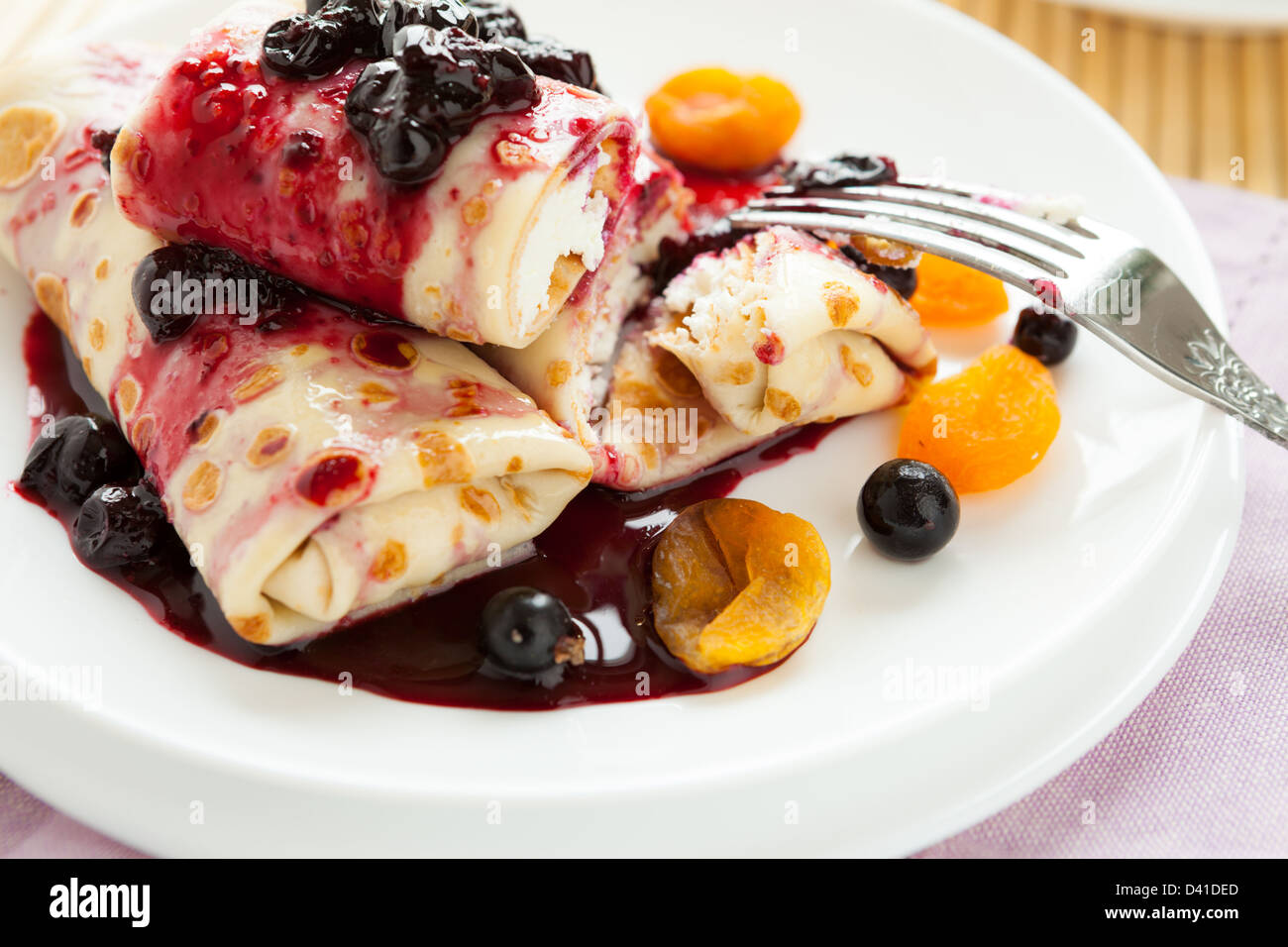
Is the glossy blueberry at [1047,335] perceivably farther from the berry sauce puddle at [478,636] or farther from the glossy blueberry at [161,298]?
the glossy blueberry at [161,298]

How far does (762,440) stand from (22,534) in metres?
2.02

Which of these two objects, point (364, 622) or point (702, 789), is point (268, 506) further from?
point (702, 789)

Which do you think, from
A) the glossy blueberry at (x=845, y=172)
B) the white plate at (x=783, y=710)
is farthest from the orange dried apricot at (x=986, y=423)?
the glossy blueberry at (x=845, y=172)

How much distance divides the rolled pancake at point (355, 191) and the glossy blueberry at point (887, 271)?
0.92 m

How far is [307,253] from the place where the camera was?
3.13 meters

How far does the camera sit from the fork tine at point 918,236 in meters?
3.46

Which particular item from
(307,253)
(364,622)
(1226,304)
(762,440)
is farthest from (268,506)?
(1226,304)

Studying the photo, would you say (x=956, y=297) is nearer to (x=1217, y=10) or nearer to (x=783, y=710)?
(x=783, y=710)

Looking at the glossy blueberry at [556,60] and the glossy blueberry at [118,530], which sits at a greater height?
the glossy blueberry at [556,60]

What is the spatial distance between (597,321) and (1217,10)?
3.07 m

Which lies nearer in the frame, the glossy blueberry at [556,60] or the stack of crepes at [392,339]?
the stack of crepes at [392,339]

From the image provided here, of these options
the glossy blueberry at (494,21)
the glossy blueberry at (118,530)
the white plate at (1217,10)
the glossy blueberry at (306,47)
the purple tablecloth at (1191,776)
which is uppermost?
the glossy blueberry at (306,47)

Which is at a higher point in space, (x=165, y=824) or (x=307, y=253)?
(x=307, y=253)

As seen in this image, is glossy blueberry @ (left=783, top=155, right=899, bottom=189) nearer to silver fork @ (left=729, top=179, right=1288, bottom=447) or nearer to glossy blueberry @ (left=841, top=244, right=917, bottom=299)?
silver fork @ (left=729, top=179, right=1288, bottom=447)
